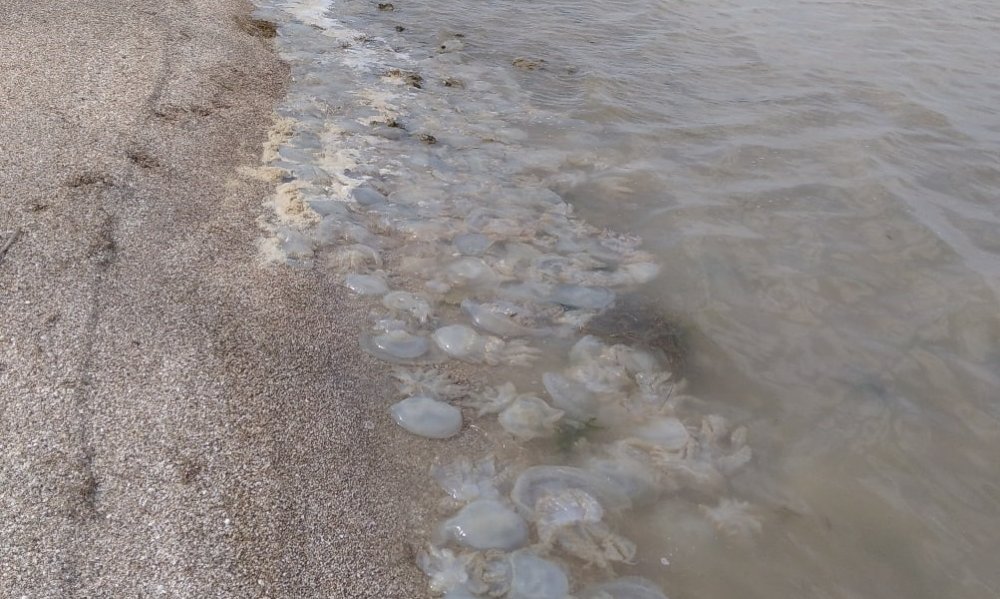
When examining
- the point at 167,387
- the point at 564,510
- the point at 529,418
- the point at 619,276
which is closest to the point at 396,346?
the point at 529,418

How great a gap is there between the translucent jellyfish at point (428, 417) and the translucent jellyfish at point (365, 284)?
74cm

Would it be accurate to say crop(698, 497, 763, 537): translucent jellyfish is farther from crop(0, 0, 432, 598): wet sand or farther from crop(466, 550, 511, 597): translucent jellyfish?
crop(0, 0, 432, 598): wet sand

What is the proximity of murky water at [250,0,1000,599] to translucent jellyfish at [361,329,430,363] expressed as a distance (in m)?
0.01

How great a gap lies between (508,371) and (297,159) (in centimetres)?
212

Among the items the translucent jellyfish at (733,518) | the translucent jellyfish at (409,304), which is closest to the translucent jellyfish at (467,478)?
the translucent jellyfish at (733,518)

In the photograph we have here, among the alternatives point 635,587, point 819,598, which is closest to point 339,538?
point 635,587

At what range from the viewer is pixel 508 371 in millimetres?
2984

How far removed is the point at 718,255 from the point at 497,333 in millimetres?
1389

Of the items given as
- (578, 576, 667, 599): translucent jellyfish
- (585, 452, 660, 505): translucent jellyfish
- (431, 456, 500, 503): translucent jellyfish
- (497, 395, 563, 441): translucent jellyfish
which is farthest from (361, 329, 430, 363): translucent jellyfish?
(578, 576, 667, 599): translucent jellyfish

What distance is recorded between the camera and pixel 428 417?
8.73 feet

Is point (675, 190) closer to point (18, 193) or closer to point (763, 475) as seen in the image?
point (763, 475)

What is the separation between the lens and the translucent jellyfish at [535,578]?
2.11m

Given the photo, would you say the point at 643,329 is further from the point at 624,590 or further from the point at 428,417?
the point at 624,590

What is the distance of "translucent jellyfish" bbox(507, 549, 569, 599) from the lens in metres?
2.11
